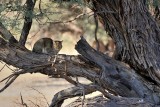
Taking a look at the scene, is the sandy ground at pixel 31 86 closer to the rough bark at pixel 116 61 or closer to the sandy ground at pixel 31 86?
the sandy ground at pixel 31 86

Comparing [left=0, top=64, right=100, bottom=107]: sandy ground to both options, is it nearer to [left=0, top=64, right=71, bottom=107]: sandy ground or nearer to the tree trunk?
[left=0, top=64, right=71, bottom=107]: sandy ground

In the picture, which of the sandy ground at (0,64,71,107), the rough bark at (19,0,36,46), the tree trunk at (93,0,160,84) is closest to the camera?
the rough bark at (19,0,36,46)

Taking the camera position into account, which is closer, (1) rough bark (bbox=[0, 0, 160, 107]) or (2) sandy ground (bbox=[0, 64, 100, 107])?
(1) rough bark (bbox=[0, 0, 160, 107])

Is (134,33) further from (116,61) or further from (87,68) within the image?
(87,68)

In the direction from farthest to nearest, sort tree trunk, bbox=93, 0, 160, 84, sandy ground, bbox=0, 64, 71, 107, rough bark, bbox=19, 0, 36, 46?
1. sandy ground, bbox=0, 64, 71, 107
2. tree trunk, bbox=93, 0, 160, 84
3. rough bark, bbox=19, 0, 36, 46

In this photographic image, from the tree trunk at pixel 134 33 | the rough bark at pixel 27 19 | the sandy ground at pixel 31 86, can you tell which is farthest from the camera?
the sandy ground at pixel 31 86

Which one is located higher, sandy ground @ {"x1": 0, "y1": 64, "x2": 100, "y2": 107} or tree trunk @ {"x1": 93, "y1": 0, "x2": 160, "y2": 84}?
tree trunk @ {"x1": 93, "y1": 0, "x2": 160, "y2": 84}

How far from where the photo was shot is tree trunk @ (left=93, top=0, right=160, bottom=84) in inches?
169

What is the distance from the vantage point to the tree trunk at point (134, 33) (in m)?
4.30

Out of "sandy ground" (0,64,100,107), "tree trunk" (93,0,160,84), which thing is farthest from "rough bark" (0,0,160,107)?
"sandy ground" (0,64,100,107)

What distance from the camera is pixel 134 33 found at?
4.30 metres

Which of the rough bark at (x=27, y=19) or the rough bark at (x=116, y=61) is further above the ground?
the rough bark at (x=27, y=19)

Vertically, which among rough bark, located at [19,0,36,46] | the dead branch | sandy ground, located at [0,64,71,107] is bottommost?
sandy ground, located at [0,64,71,107]

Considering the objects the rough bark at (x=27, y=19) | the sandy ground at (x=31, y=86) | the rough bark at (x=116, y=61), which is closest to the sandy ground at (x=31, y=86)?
the sandy ground at (x=31, y=86)
